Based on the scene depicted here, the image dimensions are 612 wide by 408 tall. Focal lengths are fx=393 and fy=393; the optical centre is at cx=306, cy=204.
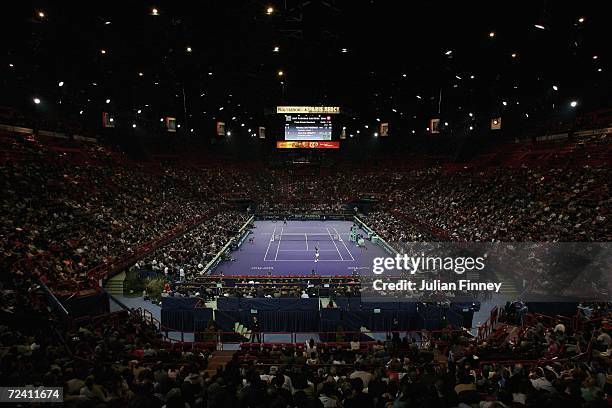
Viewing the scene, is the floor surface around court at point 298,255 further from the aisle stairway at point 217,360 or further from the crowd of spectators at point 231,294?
the aisle stairway at point 217,360

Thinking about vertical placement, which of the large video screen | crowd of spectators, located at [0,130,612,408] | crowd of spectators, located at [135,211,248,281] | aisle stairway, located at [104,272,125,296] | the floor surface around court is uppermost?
the large video screen

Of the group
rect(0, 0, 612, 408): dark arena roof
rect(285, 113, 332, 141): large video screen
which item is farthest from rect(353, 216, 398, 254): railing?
rect(285, 113, 332, 141): large video screen

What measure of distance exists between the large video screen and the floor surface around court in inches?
406

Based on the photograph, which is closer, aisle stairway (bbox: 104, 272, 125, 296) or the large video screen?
aisle stairway (bbox: 104, 272, 125, 296)

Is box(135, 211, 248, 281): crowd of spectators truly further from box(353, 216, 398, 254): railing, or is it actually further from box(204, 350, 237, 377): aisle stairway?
box(353, 216, 398, 254): railing

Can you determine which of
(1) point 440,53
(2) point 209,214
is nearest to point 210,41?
(1) point 440,53

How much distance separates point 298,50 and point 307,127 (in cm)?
1588

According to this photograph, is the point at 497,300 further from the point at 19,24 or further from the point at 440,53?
the point at 19,24

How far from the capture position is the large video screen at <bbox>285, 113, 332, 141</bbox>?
3853cm

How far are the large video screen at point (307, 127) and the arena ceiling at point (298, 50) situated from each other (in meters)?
2.39

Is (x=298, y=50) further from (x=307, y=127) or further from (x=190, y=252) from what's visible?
(x=307, y=127)

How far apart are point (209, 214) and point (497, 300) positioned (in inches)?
1225

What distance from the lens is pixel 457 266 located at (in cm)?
1997

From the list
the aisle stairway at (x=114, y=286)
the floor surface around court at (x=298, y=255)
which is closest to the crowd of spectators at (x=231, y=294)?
the aisle stairway at (x=114, y=286)
